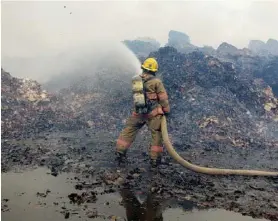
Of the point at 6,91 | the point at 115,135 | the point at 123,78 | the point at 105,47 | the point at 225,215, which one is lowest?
the point at 225,215

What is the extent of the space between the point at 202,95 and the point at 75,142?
5.31 meters

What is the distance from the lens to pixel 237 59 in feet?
70.0

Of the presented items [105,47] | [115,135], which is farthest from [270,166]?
[105,47]

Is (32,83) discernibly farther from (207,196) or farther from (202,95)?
(207,196)

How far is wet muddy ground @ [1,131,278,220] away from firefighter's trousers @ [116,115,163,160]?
1.16 feet

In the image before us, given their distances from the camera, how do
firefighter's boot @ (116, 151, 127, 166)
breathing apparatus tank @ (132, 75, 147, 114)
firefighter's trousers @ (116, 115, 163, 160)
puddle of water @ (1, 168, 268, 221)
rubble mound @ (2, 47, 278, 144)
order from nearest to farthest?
puddle of water @ (1, 168, 268, 221), breathing apparatus tank @ (132, 75, 147, 114), firefighter's trousers @ (116, 115, 163, 160), firefighter's boot @ (116, 151, 127, 166), rubble mound @ (2, 47, 278, 144)

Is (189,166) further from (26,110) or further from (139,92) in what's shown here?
(26,110)

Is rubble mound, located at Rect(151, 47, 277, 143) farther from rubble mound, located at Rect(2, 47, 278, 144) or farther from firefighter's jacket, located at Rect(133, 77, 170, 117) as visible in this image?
firefighter's jacket, located at Rect(133, 77, 170, 117)

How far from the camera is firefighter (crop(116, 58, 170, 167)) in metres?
6.87

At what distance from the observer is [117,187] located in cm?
592

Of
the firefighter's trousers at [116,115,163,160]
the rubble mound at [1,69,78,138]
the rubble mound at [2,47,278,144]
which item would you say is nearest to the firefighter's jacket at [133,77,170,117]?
the firefighter's trousers at [116,115,163,160]

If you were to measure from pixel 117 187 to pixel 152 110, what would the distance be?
1783 mm

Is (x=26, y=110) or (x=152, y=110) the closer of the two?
(x=152, y=110)

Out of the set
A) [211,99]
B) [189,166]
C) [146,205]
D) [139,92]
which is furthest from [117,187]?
[211,99]
